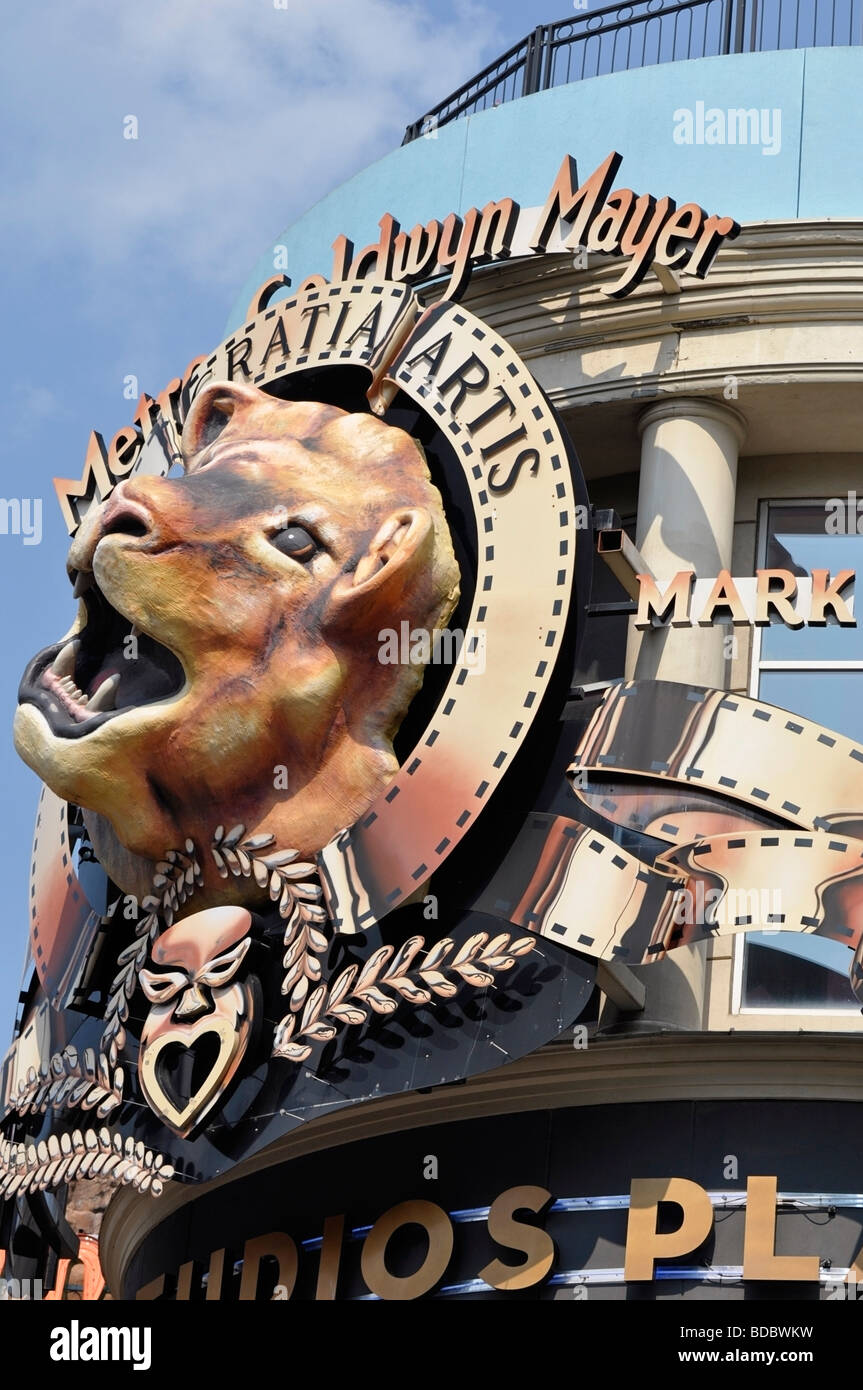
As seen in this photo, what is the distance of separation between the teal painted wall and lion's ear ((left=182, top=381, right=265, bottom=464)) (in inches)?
95.6

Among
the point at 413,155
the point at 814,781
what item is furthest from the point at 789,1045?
the point at 413,155

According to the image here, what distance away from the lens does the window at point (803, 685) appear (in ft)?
48.2

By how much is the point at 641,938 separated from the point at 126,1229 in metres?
4.81

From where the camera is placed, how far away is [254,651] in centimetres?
1456

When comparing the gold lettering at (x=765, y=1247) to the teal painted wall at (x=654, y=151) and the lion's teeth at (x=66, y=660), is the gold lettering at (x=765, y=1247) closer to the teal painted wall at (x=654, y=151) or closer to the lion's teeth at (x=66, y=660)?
the lion's teeth at (x=66, y=660)

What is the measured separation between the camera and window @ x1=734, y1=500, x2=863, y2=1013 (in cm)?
1470

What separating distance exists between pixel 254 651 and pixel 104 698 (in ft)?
4.04

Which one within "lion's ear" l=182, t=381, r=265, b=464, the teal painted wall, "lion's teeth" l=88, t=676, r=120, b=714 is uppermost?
the teal painted wall

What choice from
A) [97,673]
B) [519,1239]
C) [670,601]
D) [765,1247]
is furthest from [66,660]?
[765,1247]

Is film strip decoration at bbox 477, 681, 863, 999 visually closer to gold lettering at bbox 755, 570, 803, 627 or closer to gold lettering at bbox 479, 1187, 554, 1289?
gold lettering at bbox 755, 570, 803, 627

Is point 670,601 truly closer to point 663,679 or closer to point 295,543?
point 663,679

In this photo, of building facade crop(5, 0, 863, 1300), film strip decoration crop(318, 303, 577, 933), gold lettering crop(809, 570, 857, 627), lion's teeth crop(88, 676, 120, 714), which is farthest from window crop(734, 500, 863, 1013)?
lion's teeth crop(88, 676, 120, 714)

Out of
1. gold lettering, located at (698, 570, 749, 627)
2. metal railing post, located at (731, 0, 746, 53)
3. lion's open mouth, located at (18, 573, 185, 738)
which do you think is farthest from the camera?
metal railing post, located at (731, 0, 746, 53)

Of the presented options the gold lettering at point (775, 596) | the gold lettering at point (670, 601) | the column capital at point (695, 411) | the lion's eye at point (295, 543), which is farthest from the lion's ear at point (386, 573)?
the column capital at point (695, 411)
